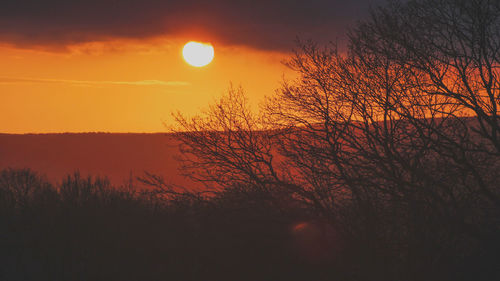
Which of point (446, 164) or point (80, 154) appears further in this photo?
point (80, 154)

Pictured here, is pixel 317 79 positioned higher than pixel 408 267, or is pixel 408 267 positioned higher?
pixel 317 79

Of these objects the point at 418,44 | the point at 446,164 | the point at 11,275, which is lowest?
the point at 11,275

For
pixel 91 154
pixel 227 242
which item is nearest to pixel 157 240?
pixel 227 242

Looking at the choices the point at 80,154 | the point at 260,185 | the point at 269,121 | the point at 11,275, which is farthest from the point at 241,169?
the point at 80,154

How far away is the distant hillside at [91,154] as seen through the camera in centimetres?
7819

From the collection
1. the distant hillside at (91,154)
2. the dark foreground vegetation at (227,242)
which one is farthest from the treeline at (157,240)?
the distant hillside at (91,154)

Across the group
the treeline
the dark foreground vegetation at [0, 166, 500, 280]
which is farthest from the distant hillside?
the dark foreground vegetation at [0, 166, 500, 280]

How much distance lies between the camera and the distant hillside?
257 ft

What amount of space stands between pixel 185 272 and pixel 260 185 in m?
2.70

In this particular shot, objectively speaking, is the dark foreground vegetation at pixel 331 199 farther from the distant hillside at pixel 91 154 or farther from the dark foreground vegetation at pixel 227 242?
the distant hillside at pixel 91 154

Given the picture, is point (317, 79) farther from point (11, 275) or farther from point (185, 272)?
point (11, 275)

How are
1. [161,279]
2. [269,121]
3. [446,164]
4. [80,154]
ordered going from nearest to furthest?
1. [446,164]
2. [161,279]
3. [269,121]
4. [80,154]

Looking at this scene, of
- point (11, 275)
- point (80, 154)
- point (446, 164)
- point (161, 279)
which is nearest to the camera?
point (446, 164)

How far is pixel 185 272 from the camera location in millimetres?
11703
